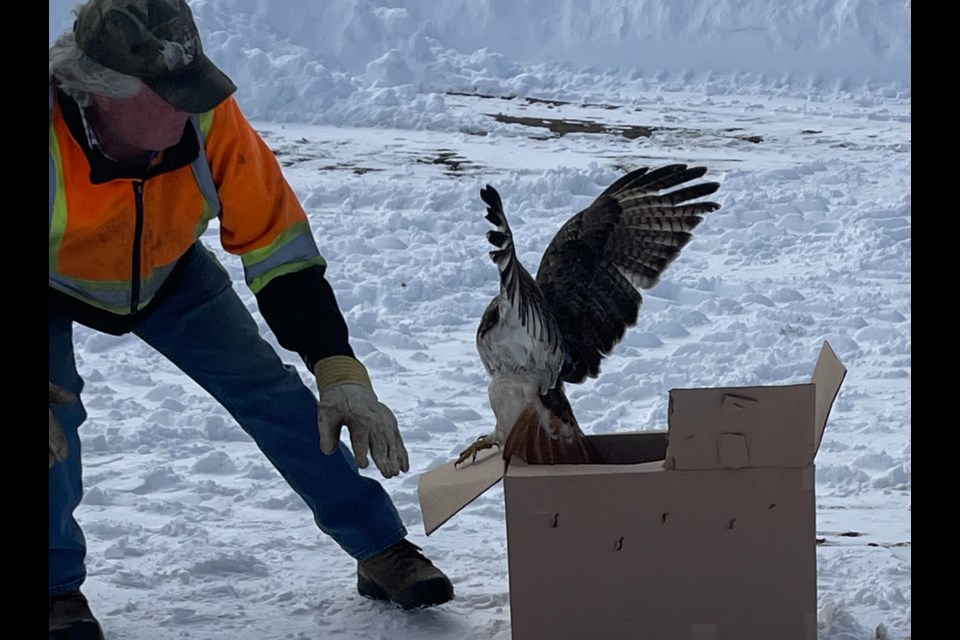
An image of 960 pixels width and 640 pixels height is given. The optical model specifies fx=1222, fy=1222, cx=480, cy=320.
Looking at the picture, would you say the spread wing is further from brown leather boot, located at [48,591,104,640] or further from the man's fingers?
brown leather boot, located at [48,591,104,640]

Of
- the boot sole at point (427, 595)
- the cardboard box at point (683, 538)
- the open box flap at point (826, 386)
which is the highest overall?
the open box flap at point (826, 386)

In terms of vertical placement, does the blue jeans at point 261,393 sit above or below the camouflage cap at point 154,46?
below

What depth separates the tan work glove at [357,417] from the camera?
8.50 ft

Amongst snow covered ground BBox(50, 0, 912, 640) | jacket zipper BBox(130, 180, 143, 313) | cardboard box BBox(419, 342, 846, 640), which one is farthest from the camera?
snow covered ground BBox(50, 0, 912, 640)

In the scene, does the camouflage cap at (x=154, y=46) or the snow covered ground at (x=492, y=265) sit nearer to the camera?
the camouflage cap at (x=154, y=46)

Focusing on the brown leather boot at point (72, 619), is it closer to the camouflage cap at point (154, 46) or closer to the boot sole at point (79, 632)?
Answer: the boot sole at point (79, 632)

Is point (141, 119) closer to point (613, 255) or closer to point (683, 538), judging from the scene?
point (613, 255)

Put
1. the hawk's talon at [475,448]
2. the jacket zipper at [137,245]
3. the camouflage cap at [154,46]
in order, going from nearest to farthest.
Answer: the camouflage cap at [154,46], the jacket zipper at [137,245], the hawk's talon at [475,448]

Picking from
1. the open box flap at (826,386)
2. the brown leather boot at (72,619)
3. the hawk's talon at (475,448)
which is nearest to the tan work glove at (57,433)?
the brown leather boot at (72,619)

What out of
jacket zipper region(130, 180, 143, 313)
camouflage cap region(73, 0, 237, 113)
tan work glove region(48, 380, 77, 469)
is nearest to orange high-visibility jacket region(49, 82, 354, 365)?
jacket zipper region(130, 180, 143, 313)

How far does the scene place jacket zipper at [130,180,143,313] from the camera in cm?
253

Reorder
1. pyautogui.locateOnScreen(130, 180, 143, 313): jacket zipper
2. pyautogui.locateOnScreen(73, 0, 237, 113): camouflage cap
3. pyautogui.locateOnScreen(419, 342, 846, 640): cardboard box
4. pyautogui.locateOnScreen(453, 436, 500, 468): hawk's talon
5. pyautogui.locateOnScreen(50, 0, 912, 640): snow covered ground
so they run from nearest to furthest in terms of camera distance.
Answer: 1. pyautogui.locateOnScreen(419, 342, 846, 640): cardboard box
2. pyautogui.locateOnScreen(73, 0, 237, 113): camouflage cap
3. pyautogui.locateOnScreen(130, 180, 143, 313): jacket zipper
4. pyautogui.locateOnScreen(453, 436, 500, 468): hawk's talon
5. pyautogui.locateOnScreen(50, 0, 912, 640): snow covered ground

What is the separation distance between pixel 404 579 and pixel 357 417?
0.40 m

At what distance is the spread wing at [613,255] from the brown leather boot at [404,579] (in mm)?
553
